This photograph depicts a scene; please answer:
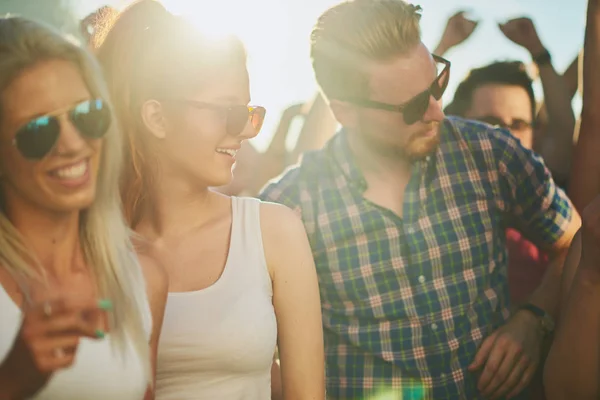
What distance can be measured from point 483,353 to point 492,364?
4 cm

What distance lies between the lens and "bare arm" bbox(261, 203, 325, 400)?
1.53 metres

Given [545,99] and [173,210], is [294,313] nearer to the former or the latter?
[173,210]

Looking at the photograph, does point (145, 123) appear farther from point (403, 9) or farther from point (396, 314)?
point (403, 9)

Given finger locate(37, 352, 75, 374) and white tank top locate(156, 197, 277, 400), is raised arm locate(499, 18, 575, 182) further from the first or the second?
finger locate(37, 352, 75, 374)

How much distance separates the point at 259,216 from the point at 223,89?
33 centimetres

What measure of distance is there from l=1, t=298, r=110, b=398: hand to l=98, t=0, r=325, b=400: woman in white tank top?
0.37m

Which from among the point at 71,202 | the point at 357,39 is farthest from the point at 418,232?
the point at 71,202

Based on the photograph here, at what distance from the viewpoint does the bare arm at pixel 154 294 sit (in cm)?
122

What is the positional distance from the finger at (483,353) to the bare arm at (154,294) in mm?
1169

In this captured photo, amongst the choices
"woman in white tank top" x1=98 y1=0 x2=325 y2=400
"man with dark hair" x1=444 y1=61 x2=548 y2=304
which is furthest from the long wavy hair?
"man with dark hair" x1=444 y1=61 x2=548 y2=304

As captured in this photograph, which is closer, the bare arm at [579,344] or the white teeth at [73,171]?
the white teeth at [73,171]

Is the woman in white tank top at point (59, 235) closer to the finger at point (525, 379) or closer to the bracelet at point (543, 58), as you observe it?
the finger at point (525, 379)

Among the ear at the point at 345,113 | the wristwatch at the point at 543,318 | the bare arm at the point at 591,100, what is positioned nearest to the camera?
the bare arm at the point at 591,100

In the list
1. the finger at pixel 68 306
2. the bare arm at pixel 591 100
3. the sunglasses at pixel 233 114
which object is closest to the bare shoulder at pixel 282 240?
the sunglasses at pixel 233 114
